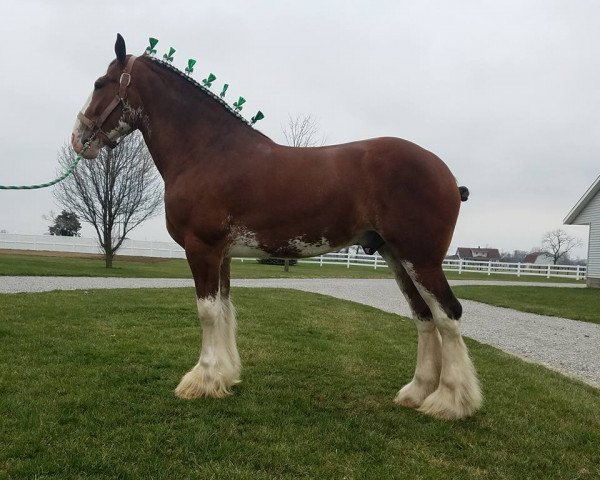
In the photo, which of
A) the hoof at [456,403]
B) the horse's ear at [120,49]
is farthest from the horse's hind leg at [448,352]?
the horse's ear at [120,49]

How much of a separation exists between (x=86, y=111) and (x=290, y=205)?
217cm

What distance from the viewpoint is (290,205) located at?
3.92 metres

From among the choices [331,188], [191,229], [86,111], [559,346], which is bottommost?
[559,346]

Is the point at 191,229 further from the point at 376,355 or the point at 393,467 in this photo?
the point at 376,355

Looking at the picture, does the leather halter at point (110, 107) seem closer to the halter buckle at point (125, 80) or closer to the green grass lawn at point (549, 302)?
the halter buckle at point (125, 80)

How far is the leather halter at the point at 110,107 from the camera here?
173 inches

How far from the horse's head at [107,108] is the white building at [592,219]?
25.1 metres

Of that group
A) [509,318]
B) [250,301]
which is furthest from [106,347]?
[509,318]

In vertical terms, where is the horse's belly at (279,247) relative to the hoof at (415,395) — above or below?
above

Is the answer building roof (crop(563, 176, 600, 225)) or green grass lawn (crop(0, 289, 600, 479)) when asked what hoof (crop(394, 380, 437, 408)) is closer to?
green grass lawn (crop(0, 289, 600, 479))

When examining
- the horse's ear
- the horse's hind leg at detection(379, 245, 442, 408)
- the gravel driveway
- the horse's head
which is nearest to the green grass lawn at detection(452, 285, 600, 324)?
the gravel driveway

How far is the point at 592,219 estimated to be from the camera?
2492 centimetres

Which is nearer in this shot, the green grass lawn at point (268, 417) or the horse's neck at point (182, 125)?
the green grass lawn at point (268, 417)

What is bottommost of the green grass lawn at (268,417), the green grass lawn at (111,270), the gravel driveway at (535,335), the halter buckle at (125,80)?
the gravel driveway at (535,335)
